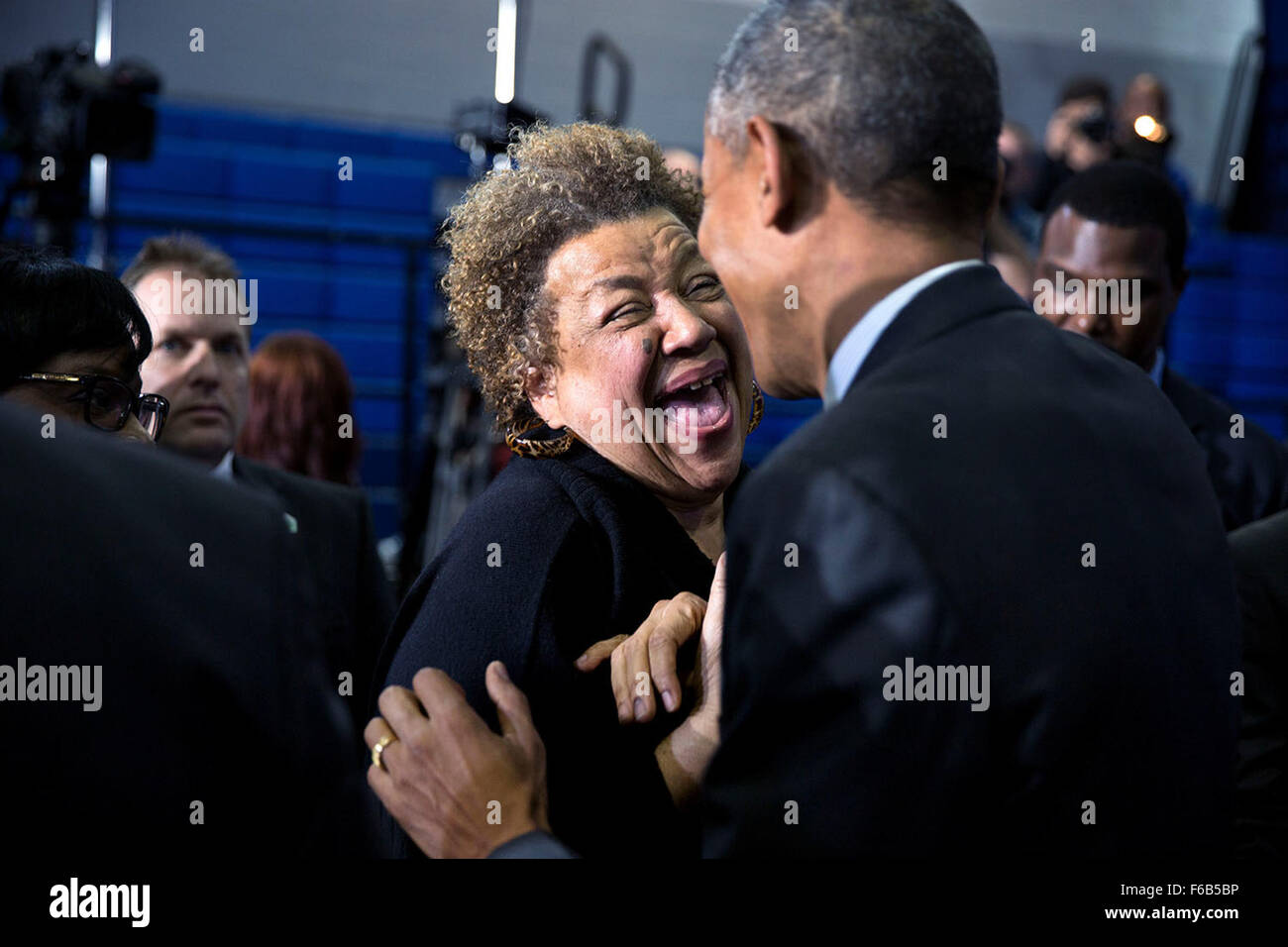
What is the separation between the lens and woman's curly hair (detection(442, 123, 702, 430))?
5.75 ft

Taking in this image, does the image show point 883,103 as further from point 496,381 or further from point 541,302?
point 496,381

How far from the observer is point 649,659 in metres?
1.36

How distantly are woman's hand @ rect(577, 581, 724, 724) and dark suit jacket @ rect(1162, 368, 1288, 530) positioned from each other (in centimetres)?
159

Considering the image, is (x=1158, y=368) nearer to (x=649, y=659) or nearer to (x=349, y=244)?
(x=649, y=659)

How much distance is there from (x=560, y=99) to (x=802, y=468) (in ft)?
27.1

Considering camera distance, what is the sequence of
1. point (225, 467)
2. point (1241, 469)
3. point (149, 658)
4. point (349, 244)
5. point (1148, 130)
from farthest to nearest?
1. point (349, 244)
2. point (1148, 130)
3. point (225, 467)
4. point (1241, 469)
5. point (149, 658)

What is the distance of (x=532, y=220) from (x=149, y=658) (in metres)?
1.13

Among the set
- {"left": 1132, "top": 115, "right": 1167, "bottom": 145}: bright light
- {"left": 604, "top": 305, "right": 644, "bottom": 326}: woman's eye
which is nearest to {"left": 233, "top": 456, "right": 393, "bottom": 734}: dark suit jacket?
{"left": 604, "top": 305, "right": 644, "bottom": 326}: woman's eye

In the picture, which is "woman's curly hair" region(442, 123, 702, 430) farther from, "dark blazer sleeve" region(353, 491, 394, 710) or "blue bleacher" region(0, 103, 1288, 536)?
"blue bleacher" region(0, 103, 1288, 536)

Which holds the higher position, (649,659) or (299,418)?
(649,659)

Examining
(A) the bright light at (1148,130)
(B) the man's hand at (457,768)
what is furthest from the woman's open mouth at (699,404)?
(A) the bright light at (1148,130)

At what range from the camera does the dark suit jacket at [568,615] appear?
1.38m

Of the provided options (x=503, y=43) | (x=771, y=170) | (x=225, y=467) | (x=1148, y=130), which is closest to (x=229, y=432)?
(x=225, y=467)

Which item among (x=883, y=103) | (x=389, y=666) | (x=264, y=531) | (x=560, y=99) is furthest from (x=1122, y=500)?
(x=560, y=99)
